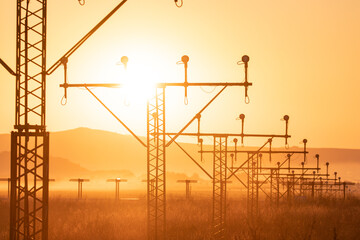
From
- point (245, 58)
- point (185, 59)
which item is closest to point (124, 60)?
point (185, 59)

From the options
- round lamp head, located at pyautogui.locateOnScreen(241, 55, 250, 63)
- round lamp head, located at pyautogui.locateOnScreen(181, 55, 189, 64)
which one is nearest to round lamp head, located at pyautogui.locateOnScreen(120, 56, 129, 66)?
round lamp head, located at pyautogui.locateOnScreen(181, 55, 189, 64)

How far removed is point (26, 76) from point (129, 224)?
14.4m

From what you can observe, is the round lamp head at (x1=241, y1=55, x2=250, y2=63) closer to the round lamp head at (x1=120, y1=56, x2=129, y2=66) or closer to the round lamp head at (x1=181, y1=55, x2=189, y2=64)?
the round lamp head at (x1=181, y1=55, x2=189, y2=64)

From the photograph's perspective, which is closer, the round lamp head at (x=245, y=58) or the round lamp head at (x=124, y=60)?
the round lamp head at (x=245, y=58)

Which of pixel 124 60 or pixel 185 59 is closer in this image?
pixel 185 59

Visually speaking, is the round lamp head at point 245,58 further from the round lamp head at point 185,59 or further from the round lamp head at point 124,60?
the round lamp head at point 124,60

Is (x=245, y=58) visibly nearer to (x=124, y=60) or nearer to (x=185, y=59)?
(x=185, y=59)

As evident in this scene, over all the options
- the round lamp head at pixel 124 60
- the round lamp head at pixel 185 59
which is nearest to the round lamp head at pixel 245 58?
the round lamp head at pixel 185 59

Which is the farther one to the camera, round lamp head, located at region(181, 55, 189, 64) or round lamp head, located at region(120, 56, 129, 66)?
round lamp head, located at region(120, 56, 129, 66)

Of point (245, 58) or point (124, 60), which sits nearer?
point (245, 58)

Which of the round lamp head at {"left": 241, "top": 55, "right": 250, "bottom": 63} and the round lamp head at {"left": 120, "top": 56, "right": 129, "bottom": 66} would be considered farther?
the round lamp head at {"left": 120, "top": 56, "right": 129, "bottom": 66}

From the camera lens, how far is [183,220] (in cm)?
2958

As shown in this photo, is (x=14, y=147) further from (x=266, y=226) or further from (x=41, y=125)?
(x=266, y=226)

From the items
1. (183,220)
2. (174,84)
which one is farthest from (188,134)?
(183,220)
